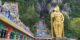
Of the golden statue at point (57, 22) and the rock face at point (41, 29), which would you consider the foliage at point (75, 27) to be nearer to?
the rock face at point (41, 29)

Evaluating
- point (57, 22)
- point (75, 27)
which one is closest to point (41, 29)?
point (75, 27)

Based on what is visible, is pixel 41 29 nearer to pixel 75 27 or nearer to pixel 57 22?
pixel 75 27

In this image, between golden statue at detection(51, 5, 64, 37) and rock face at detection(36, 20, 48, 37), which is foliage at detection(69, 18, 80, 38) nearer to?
rock face at detection(36, 20, 48, 37)

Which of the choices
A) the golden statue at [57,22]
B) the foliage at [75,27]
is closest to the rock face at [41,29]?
the foliage at [75,27]

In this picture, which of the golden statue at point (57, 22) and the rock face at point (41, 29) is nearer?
the golden statue at point (57, 22)

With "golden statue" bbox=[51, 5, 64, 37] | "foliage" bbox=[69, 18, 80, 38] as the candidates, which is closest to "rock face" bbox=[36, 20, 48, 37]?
"foliage" bbox=[69, 18, 80, 38]

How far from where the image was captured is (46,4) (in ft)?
139

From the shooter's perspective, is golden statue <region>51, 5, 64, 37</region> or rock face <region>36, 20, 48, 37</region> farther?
rock face <region>36, 20, 48, 37</region>

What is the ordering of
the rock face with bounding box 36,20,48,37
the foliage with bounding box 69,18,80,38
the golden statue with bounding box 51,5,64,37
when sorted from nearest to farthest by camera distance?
the golden statue with bounding box 51,5,64,37, the rock face with bounding box 36,20,48,37, the foliage with bounding box 69,18,80,38

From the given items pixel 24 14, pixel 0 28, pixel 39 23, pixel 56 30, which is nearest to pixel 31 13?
pixel 24 14

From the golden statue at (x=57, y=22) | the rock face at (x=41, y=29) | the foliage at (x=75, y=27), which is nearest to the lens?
the golden statue at (x=57, y=22)

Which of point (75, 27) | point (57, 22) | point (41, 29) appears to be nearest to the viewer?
point (57, 22)

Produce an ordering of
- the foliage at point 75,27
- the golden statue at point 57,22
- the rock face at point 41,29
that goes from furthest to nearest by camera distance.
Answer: the foliage at point 75,27 < the rock face at point 41,29 < the golden statue at point 57,22

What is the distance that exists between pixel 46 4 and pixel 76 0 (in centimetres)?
786
